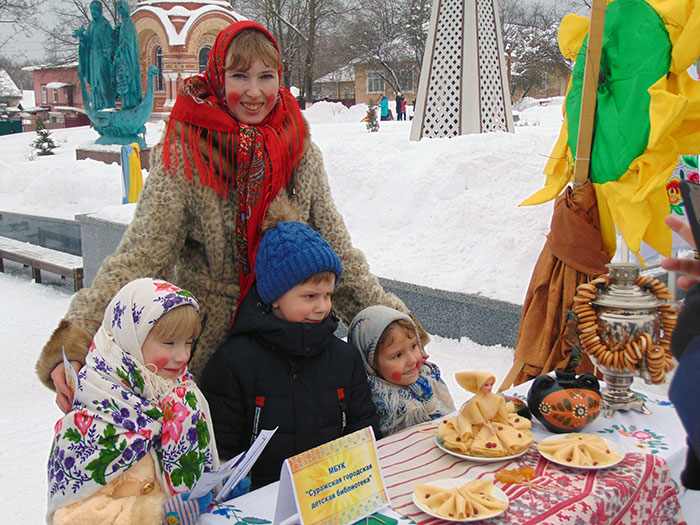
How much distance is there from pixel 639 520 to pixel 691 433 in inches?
42.4

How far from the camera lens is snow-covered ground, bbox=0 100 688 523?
13.6 ft

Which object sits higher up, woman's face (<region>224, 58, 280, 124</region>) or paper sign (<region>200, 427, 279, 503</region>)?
woman's face (<region>224, 58, 280, 124</region>)

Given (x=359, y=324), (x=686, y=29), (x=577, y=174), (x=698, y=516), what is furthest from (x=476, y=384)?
(x=686, y=29)

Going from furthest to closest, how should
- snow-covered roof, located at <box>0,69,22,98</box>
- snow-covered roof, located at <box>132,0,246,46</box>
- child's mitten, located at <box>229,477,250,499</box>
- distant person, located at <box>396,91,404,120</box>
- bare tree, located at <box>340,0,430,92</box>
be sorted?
snow-covered roof, located at <box>0,69,22,98</box>, bare tree, located at <box>340,0,430,92</box>, snow-covered roof, located at <box>132,0,246,46</box>, distant person, located at <box>396,91,404,120</box>, child's mitten, located at <box>229,477,250,499</box>

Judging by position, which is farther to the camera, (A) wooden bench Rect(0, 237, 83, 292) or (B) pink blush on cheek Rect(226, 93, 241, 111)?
(A) wooden bench Rect(0, 237, 83, 292)

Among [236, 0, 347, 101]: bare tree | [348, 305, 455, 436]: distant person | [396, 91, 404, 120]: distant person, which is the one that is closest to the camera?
[348, 305, 455, 436]: distant person

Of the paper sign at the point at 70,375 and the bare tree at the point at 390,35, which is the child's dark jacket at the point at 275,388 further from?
the bare tree at the point at 390,35

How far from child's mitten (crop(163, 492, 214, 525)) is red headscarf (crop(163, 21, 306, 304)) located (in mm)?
832

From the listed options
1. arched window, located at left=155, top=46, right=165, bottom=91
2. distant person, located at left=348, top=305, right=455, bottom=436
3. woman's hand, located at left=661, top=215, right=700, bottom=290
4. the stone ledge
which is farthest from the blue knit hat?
arched window, located at left=155, top=46, right=165, bottom=91

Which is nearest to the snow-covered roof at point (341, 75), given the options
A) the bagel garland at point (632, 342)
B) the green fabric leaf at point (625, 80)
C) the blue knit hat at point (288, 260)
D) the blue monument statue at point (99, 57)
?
the blue monument statue at point (99, 57)

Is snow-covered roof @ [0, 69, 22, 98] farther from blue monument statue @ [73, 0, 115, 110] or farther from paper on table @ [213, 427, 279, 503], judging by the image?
paper on table @ [213, 427, 279, 503]

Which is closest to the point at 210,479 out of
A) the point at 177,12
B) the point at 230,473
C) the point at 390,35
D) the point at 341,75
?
the point at 230,473

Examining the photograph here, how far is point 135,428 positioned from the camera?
162 cm

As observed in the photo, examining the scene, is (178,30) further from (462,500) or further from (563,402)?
(462,500)
